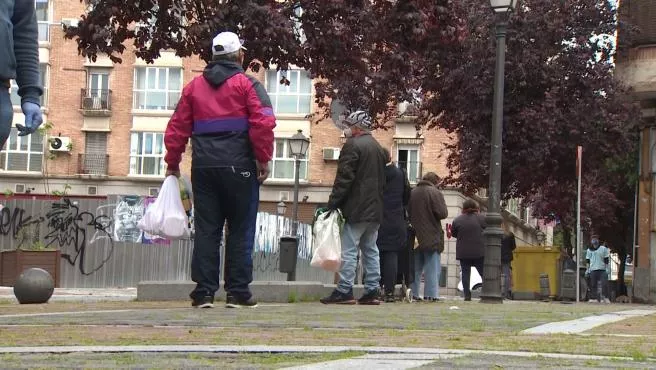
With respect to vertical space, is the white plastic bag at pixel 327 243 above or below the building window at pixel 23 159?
below

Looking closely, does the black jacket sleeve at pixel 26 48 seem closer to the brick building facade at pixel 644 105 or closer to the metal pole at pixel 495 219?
the metal pole at pixel 495 219

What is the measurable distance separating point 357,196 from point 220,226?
2632 millimetres

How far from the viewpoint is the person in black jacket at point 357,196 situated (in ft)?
38.2

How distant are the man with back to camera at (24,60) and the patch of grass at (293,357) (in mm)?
1433

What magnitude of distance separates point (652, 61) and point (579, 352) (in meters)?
18.8

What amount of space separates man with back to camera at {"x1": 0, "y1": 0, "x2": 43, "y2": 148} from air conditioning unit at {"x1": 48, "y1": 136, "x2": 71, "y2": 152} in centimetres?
4965

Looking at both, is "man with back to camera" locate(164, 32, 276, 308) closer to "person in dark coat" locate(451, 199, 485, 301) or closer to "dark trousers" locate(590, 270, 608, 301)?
"person in dark coat" locate(451, 199, 485, 301)

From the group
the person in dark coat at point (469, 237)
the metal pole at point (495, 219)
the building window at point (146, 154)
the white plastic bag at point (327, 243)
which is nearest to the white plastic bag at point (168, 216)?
the white plastic bag at point (327, 243)

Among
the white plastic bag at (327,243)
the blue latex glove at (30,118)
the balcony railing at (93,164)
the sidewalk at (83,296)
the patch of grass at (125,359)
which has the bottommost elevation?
the sidewalk at (83,296)

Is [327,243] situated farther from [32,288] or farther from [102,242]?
[102,242]

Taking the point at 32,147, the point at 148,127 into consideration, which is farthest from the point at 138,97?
the point at 32,147

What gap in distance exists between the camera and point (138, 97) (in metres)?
56.2

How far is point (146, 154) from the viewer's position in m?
55.9

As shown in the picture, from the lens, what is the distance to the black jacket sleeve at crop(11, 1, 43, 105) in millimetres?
5520
